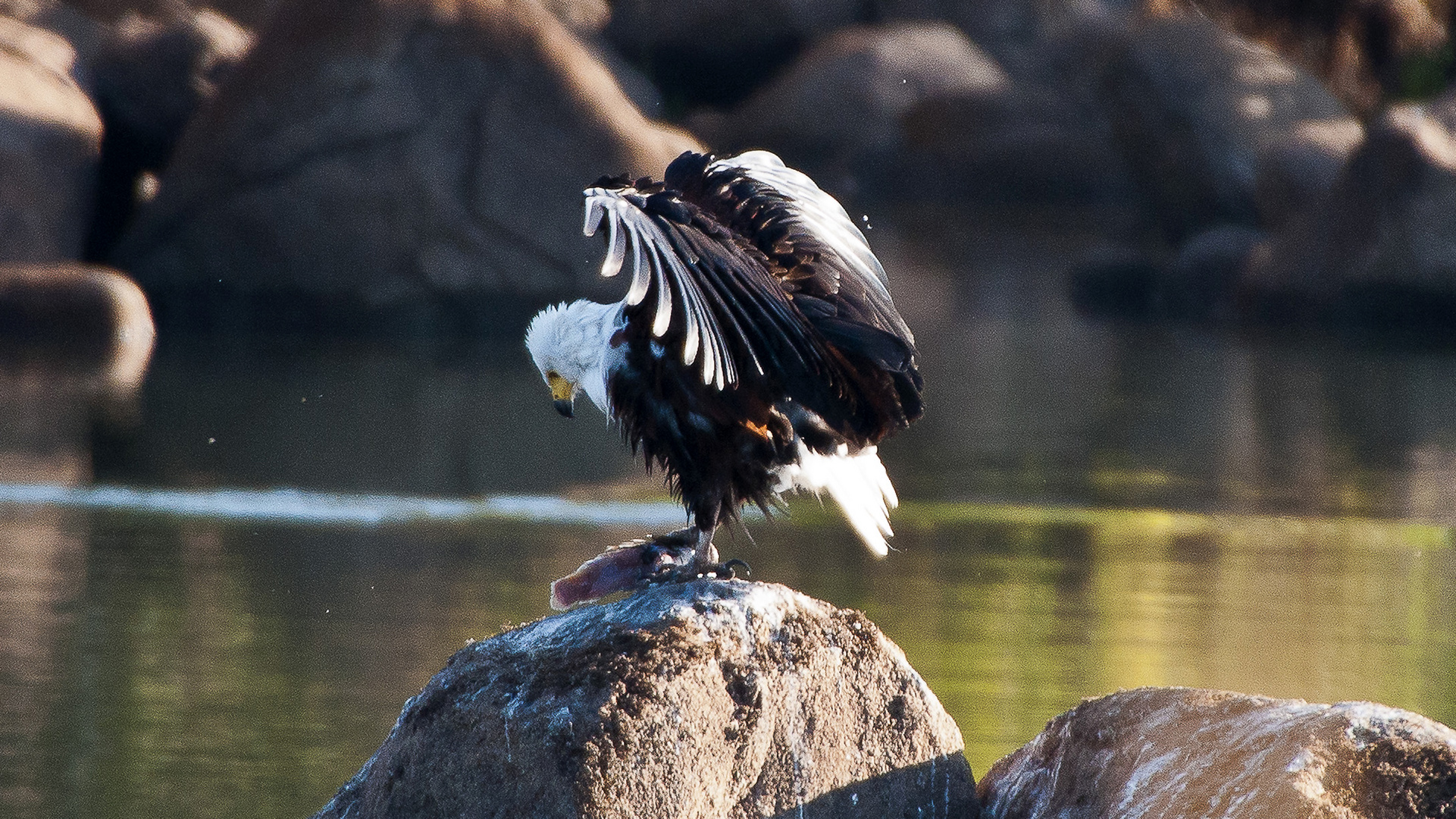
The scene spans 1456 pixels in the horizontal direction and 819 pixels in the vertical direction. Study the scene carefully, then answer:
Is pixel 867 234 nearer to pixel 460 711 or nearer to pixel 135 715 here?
pixel 135 715

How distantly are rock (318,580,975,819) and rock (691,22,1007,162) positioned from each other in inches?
813

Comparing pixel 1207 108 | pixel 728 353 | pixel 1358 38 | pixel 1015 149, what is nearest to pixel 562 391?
pixel 728 353

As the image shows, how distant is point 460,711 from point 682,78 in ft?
79.3

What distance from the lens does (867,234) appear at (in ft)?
70.9

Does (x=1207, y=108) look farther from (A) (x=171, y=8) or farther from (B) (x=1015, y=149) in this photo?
(A) (x=171, y=8)

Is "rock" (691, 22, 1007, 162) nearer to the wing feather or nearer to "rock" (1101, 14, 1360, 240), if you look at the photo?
"rock" (1101, 14, 1360, 240)

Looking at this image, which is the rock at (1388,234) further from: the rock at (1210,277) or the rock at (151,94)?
the rock at (151,94)

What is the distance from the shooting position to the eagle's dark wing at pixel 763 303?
3945mm

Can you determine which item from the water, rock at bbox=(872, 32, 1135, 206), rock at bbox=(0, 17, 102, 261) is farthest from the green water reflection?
rock at bbox=(872, 32, 1135, 206)

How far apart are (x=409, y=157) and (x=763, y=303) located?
10.2 meters

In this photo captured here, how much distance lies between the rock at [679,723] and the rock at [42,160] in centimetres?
1092

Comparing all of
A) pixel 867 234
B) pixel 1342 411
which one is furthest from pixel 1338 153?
pixel 1342 411

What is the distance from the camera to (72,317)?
12.7 meters

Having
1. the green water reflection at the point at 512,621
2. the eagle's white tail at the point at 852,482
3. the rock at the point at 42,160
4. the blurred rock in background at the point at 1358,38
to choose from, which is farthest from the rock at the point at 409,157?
the blurred rock in background at the point at 1358,38
